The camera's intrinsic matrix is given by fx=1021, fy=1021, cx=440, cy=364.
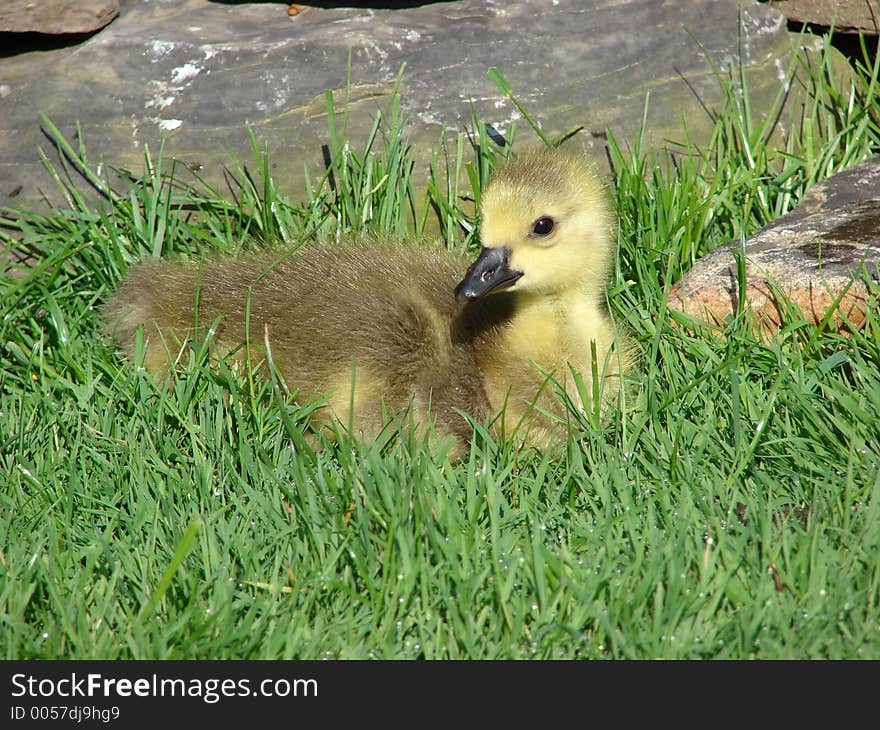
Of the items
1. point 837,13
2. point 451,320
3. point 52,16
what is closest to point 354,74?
point 52,16

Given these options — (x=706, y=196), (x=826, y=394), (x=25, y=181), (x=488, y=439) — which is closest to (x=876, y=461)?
(x=826, y=394)

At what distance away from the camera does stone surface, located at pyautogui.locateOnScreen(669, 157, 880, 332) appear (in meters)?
3.09

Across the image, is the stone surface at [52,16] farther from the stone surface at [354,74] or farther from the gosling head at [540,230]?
the gosling head at [540,230]

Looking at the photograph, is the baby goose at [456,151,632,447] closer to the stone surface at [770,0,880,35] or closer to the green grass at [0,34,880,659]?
the green grass at [0,34,880,659]

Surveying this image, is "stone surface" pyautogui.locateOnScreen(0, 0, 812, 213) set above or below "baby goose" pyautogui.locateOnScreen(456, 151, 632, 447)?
above

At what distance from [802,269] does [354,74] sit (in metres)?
1.80

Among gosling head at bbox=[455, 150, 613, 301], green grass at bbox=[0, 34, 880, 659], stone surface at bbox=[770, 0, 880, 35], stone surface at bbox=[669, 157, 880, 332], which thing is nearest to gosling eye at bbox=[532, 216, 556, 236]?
gosling head at bbox=[455, 150, 613, 301]

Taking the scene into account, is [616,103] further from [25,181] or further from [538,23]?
[25,181]

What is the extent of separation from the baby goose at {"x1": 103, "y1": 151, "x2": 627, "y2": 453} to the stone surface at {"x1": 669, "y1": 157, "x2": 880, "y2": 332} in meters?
0.37

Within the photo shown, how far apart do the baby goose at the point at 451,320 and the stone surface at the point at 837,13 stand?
1.65 metres

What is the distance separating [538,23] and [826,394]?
1.98 meters

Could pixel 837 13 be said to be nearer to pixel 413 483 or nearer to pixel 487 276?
pixel 487 276

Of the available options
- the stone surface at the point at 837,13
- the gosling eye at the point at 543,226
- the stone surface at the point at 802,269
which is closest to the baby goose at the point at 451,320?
the gosling eye at the point at 543,226

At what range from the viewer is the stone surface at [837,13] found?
4074 mm
